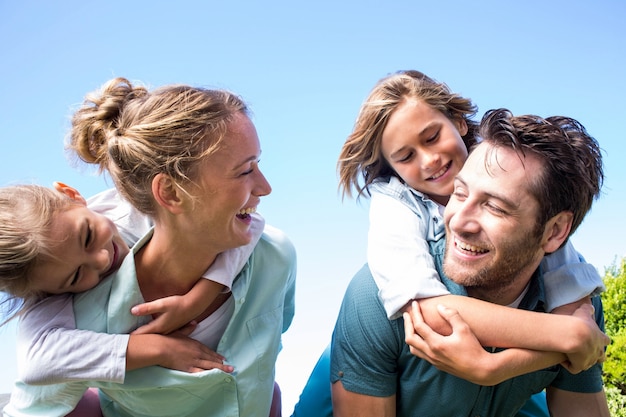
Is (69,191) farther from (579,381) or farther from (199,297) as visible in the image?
(579,381)

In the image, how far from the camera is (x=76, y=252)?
2855 mm

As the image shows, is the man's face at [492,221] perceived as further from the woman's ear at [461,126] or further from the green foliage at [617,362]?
the green foliage at [617,362]

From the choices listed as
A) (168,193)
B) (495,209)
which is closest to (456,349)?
(495,209)

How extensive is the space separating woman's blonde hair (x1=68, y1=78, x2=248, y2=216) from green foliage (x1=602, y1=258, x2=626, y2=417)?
5262 mm

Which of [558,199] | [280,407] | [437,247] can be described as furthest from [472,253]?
[280,407]

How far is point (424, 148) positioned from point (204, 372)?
170 centimetres

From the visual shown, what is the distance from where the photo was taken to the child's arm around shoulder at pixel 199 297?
298cm

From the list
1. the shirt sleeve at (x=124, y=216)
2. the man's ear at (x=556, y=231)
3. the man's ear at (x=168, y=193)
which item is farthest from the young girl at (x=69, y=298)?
the man's ear at (x=556, y=231)

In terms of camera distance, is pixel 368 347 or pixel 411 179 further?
pixel 411 179

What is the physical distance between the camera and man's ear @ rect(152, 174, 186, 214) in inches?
115

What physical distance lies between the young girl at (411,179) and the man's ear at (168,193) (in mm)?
996

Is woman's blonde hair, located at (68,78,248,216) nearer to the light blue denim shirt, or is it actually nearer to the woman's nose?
the woman's nose

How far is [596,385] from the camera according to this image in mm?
3629

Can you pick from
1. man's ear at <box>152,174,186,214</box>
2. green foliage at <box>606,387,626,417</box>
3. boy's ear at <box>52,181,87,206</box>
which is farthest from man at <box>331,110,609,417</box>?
green foliage at <box>606,387,626,417</box>
